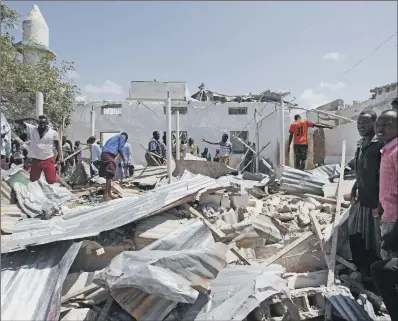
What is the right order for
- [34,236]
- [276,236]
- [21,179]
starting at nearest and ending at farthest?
[34,236]
[276,236]
[21,179]

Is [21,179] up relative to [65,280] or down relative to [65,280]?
up

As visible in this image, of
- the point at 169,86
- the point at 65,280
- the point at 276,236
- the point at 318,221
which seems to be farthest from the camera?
the point at 169,86

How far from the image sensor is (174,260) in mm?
2773

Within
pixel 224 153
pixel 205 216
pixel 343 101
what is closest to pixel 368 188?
pixel 205 216

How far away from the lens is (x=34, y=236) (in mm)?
3352

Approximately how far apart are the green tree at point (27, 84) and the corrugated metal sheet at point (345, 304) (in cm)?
778

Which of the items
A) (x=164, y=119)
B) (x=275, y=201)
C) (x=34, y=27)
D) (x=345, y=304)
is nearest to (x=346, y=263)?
(x=345, y=304)

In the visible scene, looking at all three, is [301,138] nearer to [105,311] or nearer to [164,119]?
[105,311]

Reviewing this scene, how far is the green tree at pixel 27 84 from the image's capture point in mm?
9414

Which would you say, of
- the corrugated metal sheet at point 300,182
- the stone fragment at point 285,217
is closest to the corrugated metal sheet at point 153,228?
the stone fragment at point 285,217

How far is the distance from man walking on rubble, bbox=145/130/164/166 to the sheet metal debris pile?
410cm

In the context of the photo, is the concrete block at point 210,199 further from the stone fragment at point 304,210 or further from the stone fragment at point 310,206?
the stone fragment at point 310,206

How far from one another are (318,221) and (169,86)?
16.8 m

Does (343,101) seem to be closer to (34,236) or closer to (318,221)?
(318,221)
